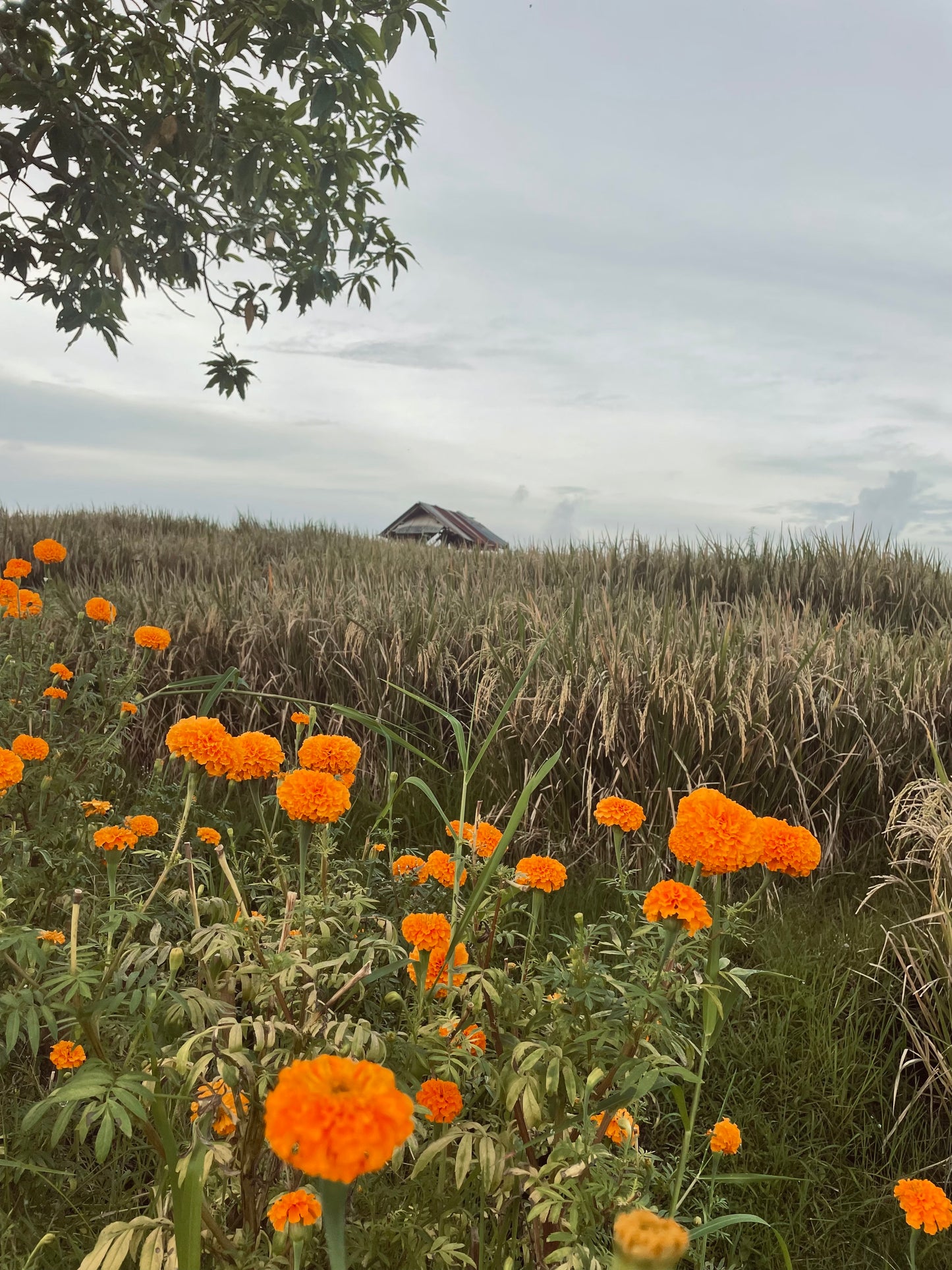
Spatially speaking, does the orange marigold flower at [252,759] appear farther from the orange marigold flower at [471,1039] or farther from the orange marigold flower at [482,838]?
the orange marigold flower at [471,1039]

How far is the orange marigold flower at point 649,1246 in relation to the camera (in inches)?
19.4

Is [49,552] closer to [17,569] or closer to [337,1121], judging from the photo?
[17,569]

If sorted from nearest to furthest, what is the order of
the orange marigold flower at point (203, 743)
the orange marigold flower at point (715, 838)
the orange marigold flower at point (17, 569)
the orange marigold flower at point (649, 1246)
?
the orange marigold flower at point (649, 1246) → the orange marigold flower at point (715, 838) → the orange marigold flower at point (203, 743) → the orange marigold flower at point (17, 569)

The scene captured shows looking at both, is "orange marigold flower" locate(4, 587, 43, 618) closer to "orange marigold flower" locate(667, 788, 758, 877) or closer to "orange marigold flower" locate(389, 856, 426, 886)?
"orange marigold flower" locate(389, 856, 426, 886)

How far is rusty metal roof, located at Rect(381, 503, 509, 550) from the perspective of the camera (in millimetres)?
18062

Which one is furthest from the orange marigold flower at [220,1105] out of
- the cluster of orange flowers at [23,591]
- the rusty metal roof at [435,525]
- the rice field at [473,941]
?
the rusty metal roof at [435,525]

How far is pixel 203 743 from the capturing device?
1.64m

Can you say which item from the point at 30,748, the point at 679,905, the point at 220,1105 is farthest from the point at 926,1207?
the point at 30,748

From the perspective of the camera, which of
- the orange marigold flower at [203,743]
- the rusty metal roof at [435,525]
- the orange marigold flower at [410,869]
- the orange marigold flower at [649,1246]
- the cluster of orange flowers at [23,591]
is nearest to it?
the orange marigold flower at [649,1246]

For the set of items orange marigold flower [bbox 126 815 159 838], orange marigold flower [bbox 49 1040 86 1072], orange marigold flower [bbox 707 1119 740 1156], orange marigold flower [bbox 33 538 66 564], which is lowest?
orange marigold flower [bbox 707 1119 740 1156]

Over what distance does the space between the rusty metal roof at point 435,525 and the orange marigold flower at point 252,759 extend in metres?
16.0

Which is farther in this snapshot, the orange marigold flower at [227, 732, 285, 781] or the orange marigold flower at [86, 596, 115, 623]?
the orange marigold flower at [86, 596, 115, 623]

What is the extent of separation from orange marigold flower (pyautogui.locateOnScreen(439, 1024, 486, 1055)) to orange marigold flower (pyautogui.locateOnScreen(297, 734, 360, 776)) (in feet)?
1.67

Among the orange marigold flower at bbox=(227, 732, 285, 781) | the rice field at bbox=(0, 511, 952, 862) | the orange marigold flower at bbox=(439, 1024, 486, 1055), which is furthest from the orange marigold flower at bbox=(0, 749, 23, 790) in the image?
the rice field at bbox=(0, 511, 952, 862)
